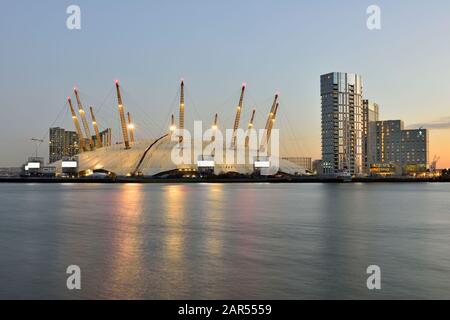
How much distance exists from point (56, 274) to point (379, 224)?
28225 millimetres

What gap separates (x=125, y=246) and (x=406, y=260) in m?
14.1

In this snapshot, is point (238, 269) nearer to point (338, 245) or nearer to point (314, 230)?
point (338, 245)

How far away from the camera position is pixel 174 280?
1772 centimetres

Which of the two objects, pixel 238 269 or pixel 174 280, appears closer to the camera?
pixel 174 280

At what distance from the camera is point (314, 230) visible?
34969mm

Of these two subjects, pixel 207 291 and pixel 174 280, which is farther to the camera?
pixel 174 280
